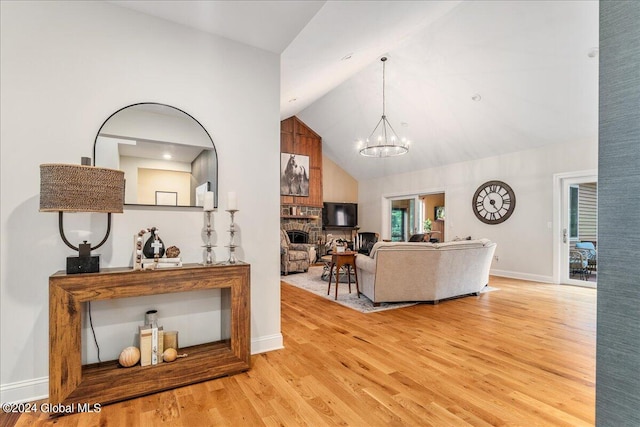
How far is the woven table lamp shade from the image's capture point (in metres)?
1.72

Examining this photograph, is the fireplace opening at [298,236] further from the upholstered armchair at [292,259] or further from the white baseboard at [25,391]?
the white baseboard at [25,391]

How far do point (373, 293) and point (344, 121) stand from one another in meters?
5.42

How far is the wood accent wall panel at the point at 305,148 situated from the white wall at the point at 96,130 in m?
6.22

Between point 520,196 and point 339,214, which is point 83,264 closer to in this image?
point 520,196

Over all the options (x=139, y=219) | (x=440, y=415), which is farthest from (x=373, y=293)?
(x=139, y=219)

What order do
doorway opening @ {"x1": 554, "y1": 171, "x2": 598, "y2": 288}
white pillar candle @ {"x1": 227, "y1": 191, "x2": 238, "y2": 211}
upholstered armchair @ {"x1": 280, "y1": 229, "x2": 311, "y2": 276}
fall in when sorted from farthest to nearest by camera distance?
upholstered armchair @ {"x1": 280, "y1": 229, "x2": 311, "y2": 276} → doorway opening @ {"x1": 554, "y1": 171, "x2": 598, "y2": 288} → white pillar candle @ {"x1": 227, "y1": 191, "x2": 238, "y2": 211}

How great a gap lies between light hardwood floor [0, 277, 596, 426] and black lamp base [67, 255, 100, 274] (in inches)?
32.9

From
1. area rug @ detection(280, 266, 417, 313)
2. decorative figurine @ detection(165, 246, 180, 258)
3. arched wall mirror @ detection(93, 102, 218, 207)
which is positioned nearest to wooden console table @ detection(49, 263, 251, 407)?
decorative figurine @ detection(165, 246, 180, 258)

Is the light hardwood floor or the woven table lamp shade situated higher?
the woven table lamp shade

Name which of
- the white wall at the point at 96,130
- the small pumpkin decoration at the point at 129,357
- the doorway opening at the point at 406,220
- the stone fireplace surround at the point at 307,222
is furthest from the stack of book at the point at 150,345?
the doorway opening at the point at 406,220

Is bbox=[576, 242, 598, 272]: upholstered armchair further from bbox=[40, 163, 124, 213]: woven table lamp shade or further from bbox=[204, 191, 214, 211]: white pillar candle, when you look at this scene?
bbox=[40, 163, 124, 213]: woven table lamp shade

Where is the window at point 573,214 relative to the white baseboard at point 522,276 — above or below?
above

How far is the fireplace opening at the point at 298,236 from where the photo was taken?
9117 mm

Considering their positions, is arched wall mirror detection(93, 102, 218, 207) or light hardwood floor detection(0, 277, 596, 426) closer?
light hardwood floor detection(0, 277, 596, 426)
